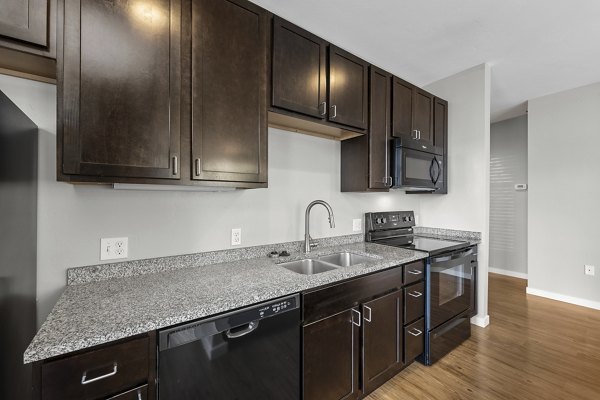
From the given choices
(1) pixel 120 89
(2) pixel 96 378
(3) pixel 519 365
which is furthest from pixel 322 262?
(3) pixel 519 365

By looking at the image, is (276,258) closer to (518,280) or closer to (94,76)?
(94,76)

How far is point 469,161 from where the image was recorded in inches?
112

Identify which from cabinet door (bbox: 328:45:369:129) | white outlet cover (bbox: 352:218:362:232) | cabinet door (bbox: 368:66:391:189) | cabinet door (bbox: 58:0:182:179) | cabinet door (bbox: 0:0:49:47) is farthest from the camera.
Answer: white outlet cover (bbox: 352:218:362:232)

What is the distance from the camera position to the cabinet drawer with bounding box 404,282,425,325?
1951 millimetres

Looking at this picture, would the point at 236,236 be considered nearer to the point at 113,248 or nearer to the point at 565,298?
the point at 113,248

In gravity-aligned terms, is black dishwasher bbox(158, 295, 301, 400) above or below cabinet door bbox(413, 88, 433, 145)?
below

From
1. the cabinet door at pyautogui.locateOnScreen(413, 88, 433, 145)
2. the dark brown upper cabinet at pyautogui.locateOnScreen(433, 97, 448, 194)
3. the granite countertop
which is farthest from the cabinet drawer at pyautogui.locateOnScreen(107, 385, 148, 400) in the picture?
the dark brown upper cabinet at pyautogui.locateOnScreen(433, 97, 448, 194)

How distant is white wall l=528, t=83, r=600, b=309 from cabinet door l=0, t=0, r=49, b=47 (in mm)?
4927

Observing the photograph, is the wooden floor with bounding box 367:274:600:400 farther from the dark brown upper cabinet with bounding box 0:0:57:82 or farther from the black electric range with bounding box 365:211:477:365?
the dark brown upper cabinet with bounding box 0:0:57:82

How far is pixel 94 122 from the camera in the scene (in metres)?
1.09

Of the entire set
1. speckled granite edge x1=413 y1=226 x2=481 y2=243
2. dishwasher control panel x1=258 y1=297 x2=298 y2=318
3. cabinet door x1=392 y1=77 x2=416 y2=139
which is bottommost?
dishwasher control panel x1=258 y1=297 x2=298 y2=318

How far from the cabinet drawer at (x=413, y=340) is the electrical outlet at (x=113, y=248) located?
6.30 feet

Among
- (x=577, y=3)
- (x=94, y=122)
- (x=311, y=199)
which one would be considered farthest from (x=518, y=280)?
(x=94, y=122)

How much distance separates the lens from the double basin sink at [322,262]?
1.88 metres
